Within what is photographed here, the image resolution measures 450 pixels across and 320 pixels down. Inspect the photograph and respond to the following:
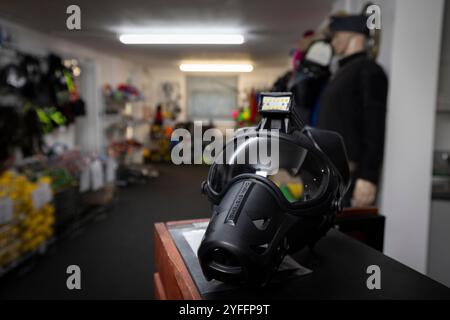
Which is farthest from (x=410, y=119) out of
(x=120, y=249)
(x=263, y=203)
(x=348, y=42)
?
(x=120, y=249)

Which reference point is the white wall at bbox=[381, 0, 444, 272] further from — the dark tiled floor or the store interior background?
the dark tiled floor

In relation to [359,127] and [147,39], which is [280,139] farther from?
[147,39]

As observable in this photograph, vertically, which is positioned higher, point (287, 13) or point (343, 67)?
point (287, 13)

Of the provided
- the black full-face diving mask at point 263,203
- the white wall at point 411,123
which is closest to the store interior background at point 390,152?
the white wall at point 411,123

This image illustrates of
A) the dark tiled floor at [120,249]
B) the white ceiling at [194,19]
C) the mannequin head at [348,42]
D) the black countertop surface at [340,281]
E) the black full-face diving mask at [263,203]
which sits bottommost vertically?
the dark tiled floor at [120,249]

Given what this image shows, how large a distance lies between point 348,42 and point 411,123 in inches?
16.2

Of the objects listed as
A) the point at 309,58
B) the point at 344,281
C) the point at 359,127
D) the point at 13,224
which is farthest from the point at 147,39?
the point at 13,224

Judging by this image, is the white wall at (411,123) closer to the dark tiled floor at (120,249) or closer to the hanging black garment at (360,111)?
the hanging black garment at (360,111)

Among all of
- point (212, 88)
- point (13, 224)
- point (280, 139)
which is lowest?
point (13, 224)

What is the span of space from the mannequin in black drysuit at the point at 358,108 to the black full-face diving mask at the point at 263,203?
650 millimetres

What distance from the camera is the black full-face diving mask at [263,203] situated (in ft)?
1.48

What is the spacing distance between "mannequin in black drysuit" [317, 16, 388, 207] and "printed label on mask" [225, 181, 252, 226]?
785 mm
